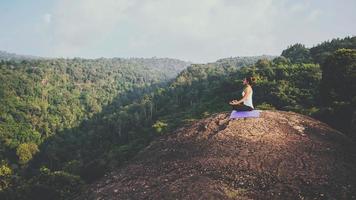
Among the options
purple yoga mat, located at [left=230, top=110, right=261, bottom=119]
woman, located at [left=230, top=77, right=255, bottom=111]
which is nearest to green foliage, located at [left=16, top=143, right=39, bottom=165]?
purple yoga mat, located at [left=230, top=110, right=261, bottom=119]

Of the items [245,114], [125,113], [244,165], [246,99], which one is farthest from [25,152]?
[244,165]

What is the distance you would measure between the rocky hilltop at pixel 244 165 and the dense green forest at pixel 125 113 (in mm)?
5749

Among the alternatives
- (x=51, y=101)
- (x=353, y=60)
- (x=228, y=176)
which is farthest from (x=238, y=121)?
(x=51, y=101)

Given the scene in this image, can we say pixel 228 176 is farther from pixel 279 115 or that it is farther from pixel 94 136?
pixel 94 136

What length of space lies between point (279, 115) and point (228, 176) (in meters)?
5.21

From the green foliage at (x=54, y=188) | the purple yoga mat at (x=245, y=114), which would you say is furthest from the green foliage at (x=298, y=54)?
the purple yoga mat at (x=245, y=114)

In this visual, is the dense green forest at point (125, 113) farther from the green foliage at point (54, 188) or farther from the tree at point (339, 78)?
the green foliage at point (54, 188)

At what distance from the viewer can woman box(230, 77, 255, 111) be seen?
1730cm

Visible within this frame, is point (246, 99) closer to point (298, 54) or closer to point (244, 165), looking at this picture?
point (244, 165)

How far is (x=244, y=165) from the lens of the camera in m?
14.8

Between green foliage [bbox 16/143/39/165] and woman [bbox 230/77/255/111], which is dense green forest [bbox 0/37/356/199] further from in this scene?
woman [bbox 230/77/255/111]

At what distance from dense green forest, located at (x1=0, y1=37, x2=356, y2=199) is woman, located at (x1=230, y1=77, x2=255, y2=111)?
6.10 metres

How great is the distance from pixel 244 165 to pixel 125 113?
136325mm

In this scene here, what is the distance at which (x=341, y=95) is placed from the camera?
3058cm
